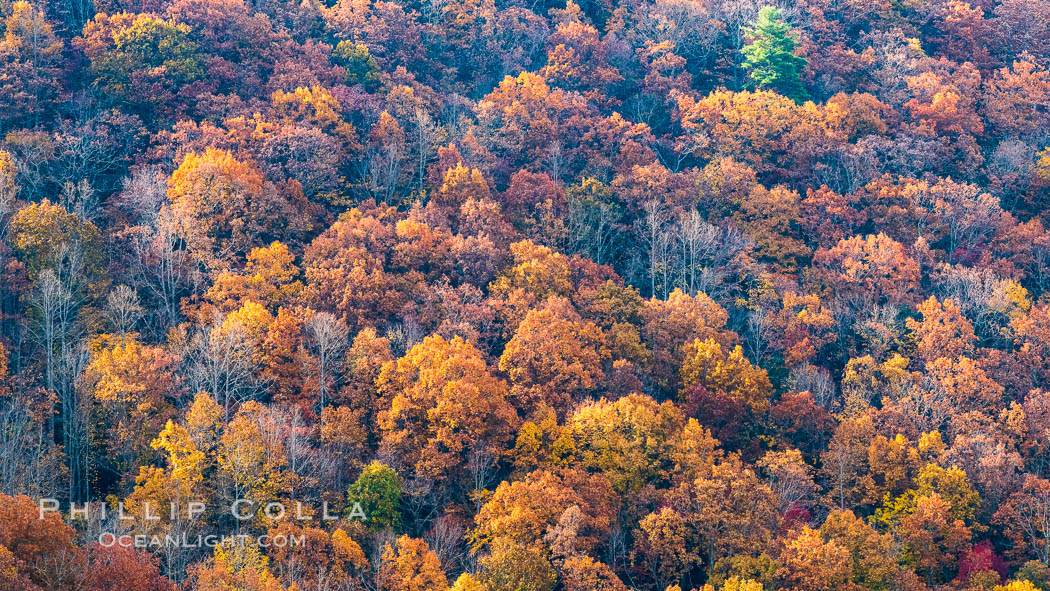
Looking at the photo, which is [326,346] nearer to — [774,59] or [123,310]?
[123,310]

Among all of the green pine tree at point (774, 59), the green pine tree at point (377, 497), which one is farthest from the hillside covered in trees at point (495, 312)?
the green pine tree at point (774, 59)

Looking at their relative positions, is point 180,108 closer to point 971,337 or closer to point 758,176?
point 758,176

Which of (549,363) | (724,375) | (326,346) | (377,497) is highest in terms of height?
(326,346)

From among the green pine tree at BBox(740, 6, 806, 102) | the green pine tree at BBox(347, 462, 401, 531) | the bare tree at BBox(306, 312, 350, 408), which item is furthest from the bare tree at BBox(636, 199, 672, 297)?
the green pine tree at BBox(347, 462, 401, 531)

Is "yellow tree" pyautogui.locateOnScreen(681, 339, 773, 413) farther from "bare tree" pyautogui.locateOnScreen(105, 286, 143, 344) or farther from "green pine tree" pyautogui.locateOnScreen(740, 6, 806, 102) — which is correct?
"green pine tree" pyautogui.locateOnScreen(740, 6, 806, 102)

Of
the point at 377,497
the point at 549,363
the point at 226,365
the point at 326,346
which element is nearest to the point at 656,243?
the point at 549,363

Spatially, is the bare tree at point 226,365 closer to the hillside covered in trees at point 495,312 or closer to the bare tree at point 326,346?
the hillside covered in trees at point 495,312
